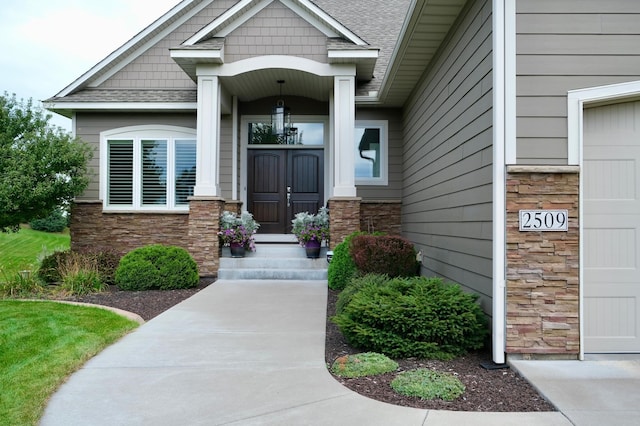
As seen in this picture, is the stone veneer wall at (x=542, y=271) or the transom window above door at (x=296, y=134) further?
the transom window above door at (x=296, y=134)

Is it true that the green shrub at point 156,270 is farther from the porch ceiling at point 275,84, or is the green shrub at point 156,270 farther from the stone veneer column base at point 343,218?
the porch ceiling at point 275,84

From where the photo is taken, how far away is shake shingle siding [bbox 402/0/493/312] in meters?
4.49

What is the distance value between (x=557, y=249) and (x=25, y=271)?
7.89m

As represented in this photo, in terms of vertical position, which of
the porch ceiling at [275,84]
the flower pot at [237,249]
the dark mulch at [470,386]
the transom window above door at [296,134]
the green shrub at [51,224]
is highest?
the porch ceiling at [275,84]

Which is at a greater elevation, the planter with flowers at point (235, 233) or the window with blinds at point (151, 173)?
the window with blinds at point (151, 173)

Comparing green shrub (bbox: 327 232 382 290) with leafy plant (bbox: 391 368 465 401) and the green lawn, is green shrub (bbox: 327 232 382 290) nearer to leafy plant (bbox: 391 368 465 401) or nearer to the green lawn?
leafy plant (bbox: 391 368 465 401)

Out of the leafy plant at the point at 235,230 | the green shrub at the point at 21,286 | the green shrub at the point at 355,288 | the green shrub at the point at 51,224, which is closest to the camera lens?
the green shrub at the point at 355,288

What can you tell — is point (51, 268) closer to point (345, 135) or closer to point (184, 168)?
point (184, 168)

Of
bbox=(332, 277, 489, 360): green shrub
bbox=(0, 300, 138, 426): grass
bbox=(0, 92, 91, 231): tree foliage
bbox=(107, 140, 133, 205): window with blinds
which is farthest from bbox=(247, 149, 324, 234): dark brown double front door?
bbox=(332, 277, 489, 360): green shrub

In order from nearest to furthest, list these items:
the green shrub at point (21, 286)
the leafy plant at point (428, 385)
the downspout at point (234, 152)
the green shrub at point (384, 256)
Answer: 1. the leafy plant at point (428, 385)
2. the green shrub at point (384, 256)
3. the green shrub at point (21, 286)
4. the downspout at point (234, 152)

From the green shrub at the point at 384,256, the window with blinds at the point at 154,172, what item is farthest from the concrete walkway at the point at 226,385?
the window with blinds at the point at 154,172

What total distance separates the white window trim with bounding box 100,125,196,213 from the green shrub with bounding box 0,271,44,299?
9.49ft

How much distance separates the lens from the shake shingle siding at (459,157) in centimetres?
449

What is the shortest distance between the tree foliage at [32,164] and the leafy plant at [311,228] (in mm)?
4458
